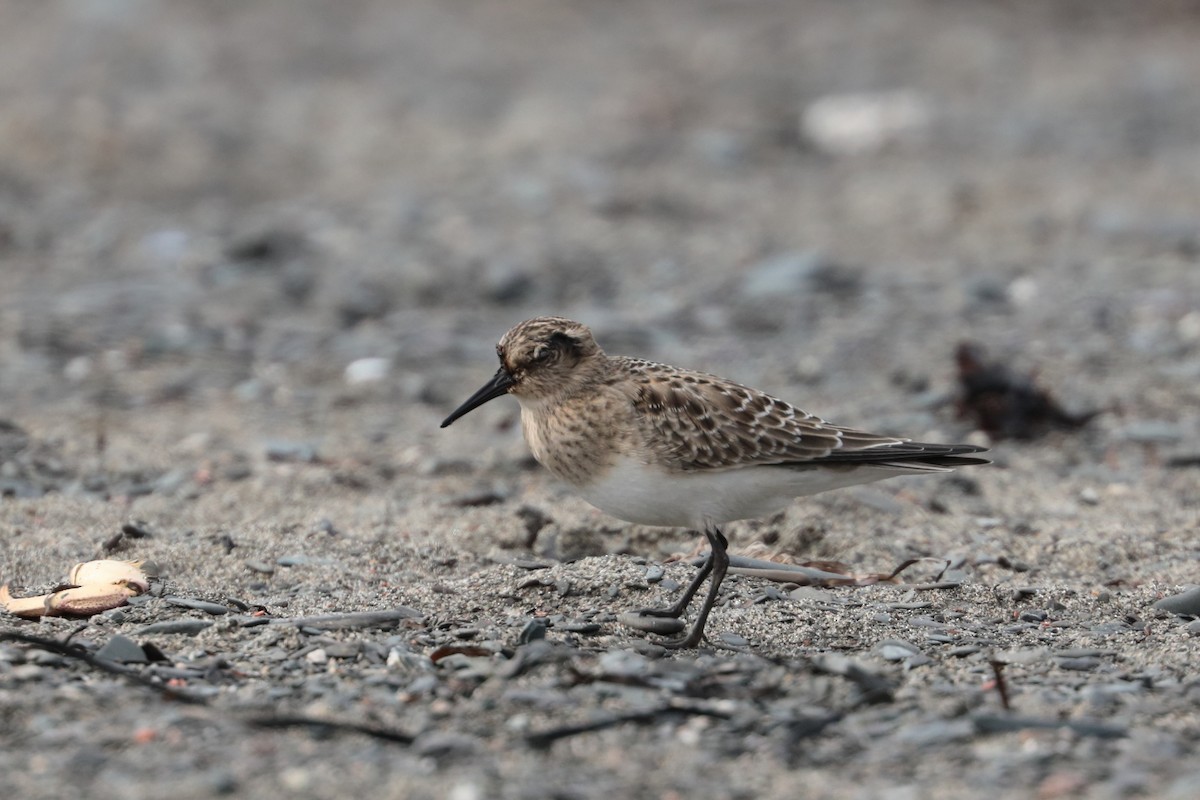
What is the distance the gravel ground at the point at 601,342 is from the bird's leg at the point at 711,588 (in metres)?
0.08

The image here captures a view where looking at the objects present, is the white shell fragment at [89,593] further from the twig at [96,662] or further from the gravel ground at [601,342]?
the twig at [96,662]

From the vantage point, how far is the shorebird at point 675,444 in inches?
215

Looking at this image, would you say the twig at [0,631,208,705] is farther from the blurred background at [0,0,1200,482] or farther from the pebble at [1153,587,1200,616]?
the pebble at [1153,587,1200,616]

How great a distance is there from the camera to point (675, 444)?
18.0 feet

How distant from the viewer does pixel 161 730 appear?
419 centimetres

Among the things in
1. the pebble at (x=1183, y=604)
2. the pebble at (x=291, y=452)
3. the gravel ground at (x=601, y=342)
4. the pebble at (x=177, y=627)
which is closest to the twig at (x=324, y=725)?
the gravel ground at (x=601, y=342)

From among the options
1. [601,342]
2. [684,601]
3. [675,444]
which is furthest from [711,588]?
[601,342]

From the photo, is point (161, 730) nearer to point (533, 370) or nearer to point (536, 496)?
point (533, 370)

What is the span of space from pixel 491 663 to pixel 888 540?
2.49 meters

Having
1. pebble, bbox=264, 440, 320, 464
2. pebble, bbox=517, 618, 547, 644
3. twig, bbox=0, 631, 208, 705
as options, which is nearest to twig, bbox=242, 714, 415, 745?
twig, bbox=0, 631, 208, 705

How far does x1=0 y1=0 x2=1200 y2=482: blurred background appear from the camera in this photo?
9.57 meters

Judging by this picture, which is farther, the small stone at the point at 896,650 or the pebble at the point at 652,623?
the pebble at the point at 652,623

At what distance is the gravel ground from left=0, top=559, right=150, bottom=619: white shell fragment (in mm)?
98

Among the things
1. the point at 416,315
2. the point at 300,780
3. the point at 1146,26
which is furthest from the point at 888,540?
the point at 1146,26
